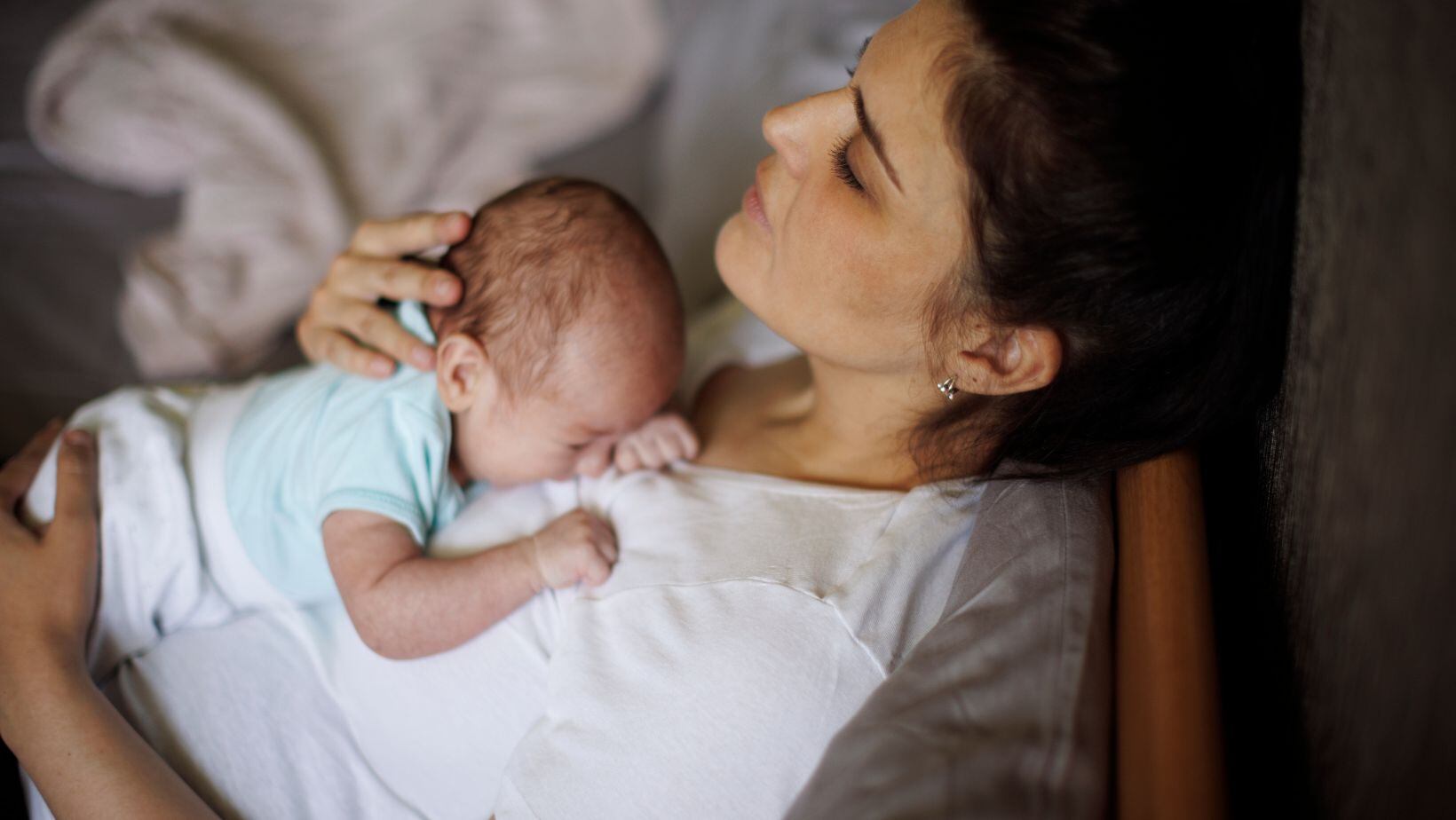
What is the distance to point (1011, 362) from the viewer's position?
36.9 inches

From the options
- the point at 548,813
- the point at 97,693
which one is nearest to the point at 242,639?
the point at 97,693

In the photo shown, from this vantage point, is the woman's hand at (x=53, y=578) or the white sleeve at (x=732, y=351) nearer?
the woman's hand at (x=53, y=578)

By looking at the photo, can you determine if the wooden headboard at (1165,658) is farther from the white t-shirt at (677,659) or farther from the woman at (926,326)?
the white t-shirt at (677,659)

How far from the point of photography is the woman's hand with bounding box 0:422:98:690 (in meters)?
0.99

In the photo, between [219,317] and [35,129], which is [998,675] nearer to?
[219,317]

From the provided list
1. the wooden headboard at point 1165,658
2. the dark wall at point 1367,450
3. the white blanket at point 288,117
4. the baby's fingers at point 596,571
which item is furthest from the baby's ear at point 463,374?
the dark wall at point 1367,450

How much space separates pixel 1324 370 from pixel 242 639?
1197 millimetres

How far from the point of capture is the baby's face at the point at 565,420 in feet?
3.58

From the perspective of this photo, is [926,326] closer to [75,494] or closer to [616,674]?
[616,674]

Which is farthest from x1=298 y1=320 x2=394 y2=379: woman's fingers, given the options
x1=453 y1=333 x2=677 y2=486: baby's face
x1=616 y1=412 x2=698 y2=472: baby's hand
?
x1=616 y1=412 x2=698 y2=472: baby's hand

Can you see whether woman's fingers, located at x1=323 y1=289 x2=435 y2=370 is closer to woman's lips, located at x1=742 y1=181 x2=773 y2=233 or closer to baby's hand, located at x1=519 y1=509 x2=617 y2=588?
baby's hand, located at x1=519 y1=509 x2=617 y2=588

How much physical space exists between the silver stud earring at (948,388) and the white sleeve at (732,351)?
1.28ft

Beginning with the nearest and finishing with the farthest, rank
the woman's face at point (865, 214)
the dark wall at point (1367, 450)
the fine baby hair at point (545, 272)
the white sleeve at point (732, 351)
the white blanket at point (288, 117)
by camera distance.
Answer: the dark wall at point (1367, 450) < the woman's face at point (865, 214) < the fine baby hair at point (545, 272) < the white sleeve at point (732, 351) < the white blanket at point (288, 117)

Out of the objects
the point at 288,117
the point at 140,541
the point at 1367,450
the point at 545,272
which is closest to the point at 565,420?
the point at 545,272
